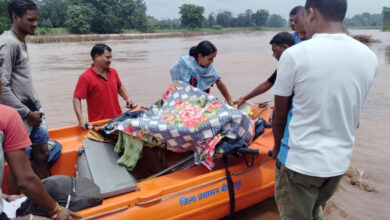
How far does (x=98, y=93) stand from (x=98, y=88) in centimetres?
6

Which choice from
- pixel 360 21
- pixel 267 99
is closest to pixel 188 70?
pixel 267 99

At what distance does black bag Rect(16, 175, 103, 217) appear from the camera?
175 centimetres

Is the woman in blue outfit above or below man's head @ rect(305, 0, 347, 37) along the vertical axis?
below

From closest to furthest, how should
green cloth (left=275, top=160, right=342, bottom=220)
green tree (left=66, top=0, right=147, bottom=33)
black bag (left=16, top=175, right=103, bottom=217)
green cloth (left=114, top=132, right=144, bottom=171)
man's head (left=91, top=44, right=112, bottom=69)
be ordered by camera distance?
green cloth (left=275, top=160, right=342, bottom=220), black bag (left=16, top=175, right=103, bottom=217), green cloth (left=114, top=132, right=144, bottom=171), man's head (left=91, top=44, right=112, bottom=69), green tree (left=66, top=0, right=147, bottom=33)

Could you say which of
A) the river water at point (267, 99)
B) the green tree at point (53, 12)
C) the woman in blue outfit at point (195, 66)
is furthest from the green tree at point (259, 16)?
the woman in blue outfit at point (195, 66)

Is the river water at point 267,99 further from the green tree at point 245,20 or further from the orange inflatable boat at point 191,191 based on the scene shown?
the green tree at point 245,20

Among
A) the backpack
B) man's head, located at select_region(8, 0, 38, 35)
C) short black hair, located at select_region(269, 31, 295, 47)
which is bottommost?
the backpack

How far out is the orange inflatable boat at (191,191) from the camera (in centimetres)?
205

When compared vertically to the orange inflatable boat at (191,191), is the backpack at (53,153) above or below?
above

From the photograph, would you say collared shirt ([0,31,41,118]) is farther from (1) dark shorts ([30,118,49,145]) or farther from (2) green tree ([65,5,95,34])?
(2) green tree ([65,5,95,34])

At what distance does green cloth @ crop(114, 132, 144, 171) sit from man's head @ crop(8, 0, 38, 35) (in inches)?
46.6

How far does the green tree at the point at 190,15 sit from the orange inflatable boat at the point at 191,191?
66.6 metres

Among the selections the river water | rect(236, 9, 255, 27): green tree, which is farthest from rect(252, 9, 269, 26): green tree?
the river water

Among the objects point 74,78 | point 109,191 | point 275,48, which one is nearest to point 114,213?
point 109,191
